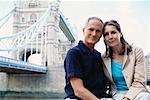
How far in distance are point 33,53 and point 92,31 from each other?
55.6 feet

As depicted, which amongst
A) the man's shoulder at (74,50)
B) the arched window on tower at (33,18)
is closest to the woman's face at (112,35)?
the man's shoulder at (74,50)

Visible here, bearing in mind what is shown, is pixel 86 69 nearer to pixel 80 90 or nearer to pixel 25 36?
pixel 80 90

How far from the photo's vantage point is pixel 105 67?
132 cm

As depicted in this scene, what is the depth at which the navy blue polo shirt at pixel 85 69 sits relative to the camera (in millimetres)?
1241

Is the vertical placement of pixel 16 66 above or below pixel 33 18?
below

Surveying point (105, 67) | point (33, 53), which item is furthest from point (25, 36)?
point (105, 67)

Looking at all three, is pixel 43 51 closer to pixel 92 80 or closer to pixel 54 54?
pixel 54 54

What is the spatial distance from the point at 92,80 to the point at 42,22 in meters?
15.5

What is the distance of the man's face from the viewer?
1.27 m

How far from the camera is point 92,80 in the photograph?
1276 millimetres

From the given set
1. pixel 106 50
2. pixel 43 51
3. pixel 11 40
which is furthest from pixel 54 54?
pixel 106 50

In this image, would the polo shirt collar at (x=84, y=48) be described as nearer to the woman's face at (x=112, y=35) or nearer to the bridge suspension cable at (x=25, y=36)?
the woman's face at (x=112, y=35)

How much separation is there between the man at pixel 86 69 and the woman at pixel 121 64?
4cm

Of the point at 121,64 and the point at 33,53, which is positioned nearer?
the point at 121,64
